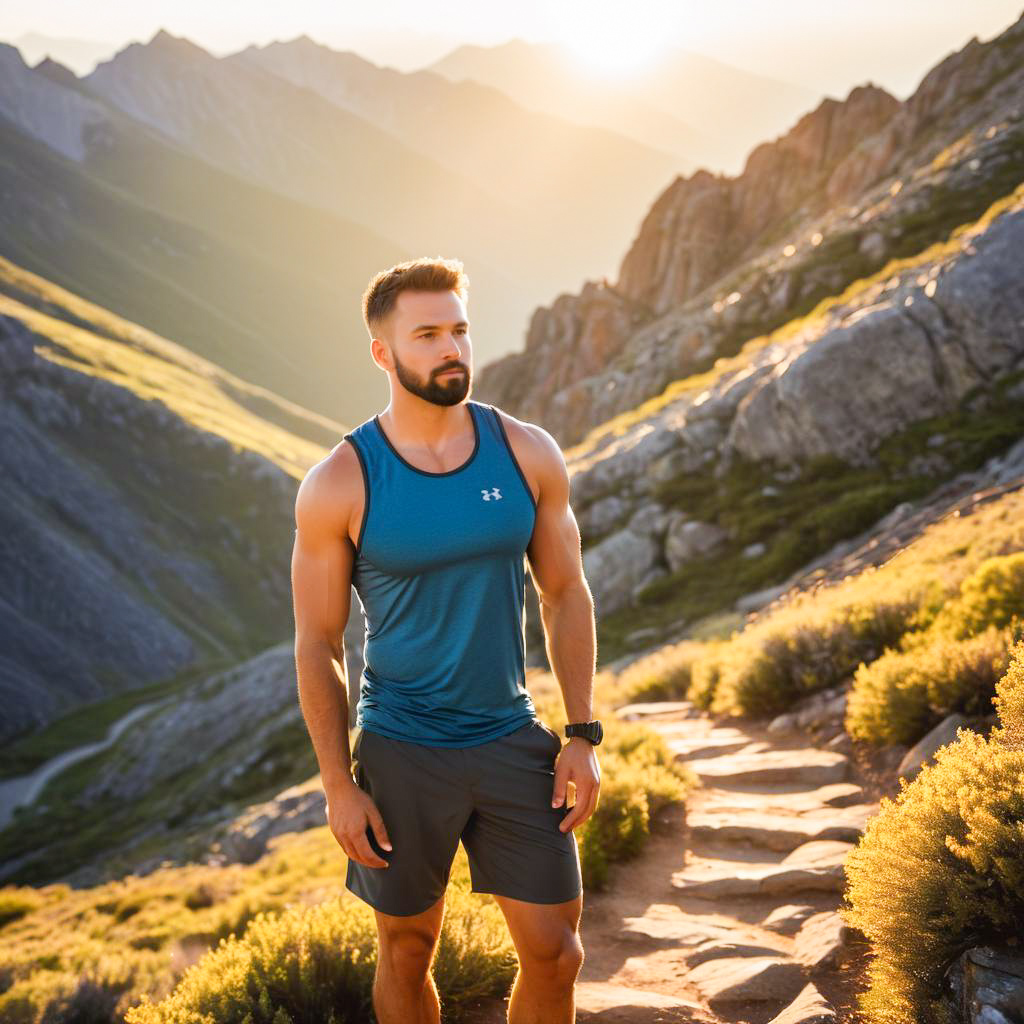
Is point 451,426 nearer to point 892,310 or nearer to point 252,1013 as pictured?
point 252,1013

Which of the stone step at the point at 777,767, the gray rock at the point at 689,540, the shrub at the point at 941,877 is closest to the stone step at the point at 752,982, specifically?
the shrub at the point at 941,877

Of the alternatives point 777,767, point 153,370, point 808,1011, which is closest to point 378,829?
point 808,1011

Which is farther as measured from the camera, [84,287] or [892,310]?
[84,287]

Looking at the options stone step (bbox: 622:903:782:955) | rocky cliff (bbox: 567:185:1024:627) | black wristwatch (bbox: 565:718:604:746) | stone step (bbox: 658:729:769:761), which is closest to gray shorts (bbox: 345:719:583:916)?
black wristwatch (bbox: 565:718:604:746)

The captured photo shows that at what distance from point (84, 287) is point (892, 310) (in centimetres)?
16812

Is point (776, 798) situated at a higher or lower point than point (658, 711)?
higher

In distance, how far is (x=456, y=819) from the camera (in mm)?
3631

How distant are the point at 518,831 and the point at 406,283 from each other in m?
2.34

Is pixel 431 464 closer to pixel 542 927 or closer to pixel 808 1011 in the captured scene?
pixel 542 927

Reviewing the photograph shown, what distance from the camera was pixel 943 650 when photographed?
7.23m

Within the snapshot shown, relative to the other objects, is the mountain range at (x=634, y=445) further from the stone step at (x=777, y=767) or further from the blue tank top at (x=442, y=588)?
the blue tank top at (x=442, y=588)

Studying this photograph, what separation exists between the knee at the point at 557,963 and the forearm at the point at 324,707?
1.04 metres

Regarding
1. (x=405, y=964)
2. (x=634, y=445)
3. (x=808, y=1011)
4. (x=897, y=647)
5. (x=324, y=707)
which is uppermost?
(x=324, y=707)

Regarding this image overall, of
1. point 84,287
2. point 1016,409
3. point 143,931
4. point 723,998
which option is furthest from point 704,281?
point 84,287
